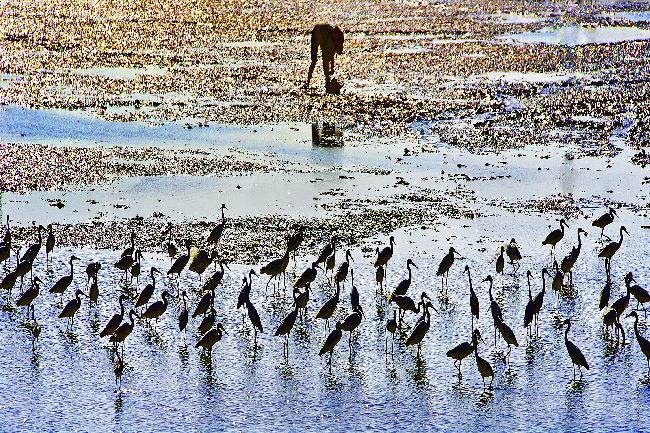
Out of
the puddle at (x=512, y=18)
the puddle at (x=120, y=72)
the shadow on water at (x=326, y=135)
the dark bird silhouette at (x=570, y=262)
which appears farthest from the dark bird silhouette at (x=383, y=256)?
the puddle at (x=512, y=18)

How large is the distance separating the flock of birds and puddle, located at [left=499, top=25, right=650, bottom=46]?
54.9ft

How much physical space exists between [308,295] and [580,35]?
2109 centimetres

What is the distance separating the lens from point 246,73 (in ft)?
76.5

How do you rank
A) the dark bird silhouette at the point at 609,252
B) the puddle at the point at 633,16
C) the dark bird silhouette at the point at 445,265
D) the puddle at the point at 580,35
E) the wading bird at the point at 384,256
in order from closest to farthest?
the dark bird silhouette at the point at 445,265 → the wading bird at the point at 384,256 → the dark bird silhouette at the point at 609,252 → the puddle at the point at 580,35 → the puddle at the point at 633,16

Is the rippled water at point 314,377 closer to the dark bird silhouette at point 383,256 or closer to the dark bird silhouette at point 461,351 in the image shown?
the dark bird silhouette at point 461,351

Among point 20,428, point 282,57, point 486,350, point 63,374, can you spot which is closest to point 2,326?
point 63,374

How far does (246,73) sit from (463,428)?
15.8m

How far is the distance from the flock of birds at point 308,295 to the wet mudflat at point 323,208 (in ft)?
0.39

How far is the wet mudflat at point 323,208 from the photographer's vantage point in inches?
349

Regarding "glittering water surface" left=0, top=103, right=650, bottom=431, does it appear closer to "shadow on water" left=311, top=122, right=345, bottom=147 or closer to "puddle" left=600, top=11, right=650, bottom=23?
"shadow on water" left=311, top=122, right=345, bottom=147

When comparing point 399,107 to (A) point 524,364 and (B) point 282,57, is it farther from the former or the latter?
(A) point 524,364

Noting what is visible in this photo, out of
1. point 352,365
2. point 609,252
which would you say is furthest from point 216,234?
point 609,252

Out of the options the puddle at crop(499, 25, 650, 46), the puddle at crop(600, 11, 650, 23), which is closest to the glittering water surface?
the puddle at crop(499, 25, 650, 46)

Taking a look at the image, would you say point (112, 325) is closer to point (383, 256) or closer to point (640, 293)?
point (383, 256)
